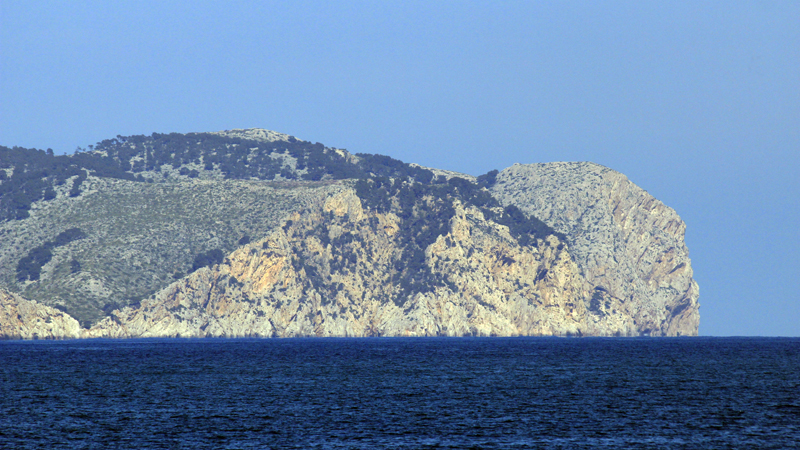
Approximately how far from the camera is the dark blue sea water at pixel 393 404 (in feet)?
183

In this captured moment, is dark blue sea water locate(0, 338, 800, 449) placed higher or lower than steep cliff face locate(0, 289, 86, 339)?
lower

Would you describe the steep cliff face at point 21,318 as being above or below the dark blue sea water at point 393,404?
above

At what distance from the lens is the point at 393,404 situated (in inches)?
2921

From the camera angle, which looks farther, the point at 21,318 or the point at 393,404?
the point at 21,318

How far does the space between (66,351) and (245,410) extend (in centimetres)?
9134

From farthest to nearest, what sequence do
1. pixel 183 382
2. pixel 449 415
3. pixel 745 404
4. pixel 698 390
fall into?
pixel 183 382 → pixel 698 390 → pixel 745 404 → pixel 449 415

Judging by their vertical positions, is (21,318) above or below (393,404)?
above

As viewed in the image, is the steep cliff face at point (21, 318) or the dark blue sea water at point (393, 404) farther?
the steep cliff face at point (21, 318)

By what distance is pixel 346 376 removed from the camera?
101m

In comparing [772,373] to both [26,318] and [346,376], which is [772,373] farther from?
[26,318]

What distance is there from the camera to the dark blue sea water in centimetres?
5584

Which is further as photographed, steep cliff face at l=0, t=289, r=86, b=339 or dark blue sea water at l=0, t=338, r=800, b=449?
steep cliff face at l=0, t=289, r=86, b=339

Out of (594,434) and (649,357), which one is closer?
(594,434)

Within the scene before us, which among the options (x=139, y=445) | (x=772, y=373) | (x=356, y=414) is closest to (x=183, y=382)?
(x=356, y=414)
